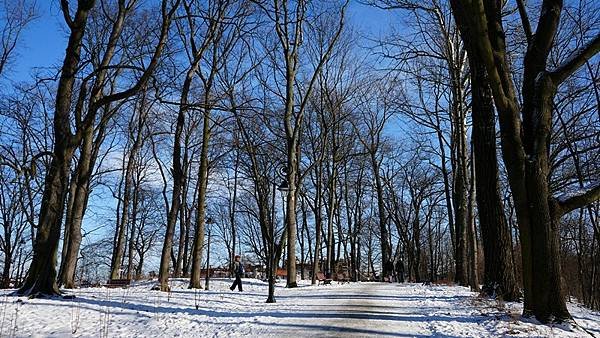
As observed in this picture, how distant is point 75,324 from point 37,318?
0.82m

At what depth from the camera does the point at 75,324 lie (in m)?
7.88

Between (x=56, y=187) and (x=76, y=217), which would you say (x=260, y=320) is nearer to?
(x=56, y=187)

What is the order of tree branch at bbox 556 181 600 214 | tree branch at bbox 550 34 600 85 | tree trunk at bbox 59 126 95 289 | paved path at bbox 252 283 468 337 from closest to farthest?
paved path at bbox 252 283 468 337, tree branch at bbox 550 34 600 85, tree branch at bbox 556 181 600 214, tree trunk at bbox 59 126 95 289

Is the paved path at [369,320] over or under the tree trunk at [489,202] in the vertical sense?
under

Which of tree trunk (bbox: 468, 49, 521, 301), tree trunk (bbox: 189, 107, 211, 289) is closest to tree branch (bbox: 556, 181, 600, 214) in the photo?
tree trunk (bbox: 468, 49, 521, 301)

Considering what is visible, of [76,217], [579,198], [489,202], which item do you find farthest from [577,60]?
[76,217]

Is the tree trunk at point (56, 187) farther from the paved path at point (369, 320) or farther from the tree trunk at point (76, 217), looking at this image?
the paved path at point (369, 320)

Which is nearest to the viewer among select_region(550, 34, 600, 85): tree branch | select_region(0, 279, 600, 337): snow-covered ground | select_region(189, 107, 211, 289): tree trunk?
select_region(0, 279, 600, 337): snow-covered ground

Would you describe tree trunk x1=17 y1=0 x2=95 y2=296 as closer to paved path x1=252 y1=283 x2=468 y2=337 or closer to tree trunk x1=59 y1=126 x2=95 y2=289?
tree trunk x1=59 y1=126 x2=95 y2=289

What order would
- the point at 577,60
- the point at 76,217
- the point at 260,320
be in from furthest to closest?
the point at 76,217 < the point at 260,320 < the point at 577,60

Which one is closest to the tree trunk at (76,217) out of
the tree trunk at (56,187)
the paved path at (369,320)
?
the tree trunk at (56,187)

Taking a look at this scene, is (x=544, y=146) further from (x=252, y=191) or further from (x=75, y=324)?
(x=252, y=191)

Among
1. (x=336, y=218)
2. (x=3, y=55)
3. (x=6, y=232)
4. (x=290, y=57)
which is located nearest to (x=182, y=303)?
(x=290, y=57)

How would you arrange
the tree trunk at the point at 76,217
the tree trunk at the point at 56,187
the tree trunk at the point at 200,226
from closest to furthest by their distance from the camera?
1. the tree trunk at the point at 56,187
2. the tree trunk at the point at 76,217
3. the tree trunk at the point at 200,226
